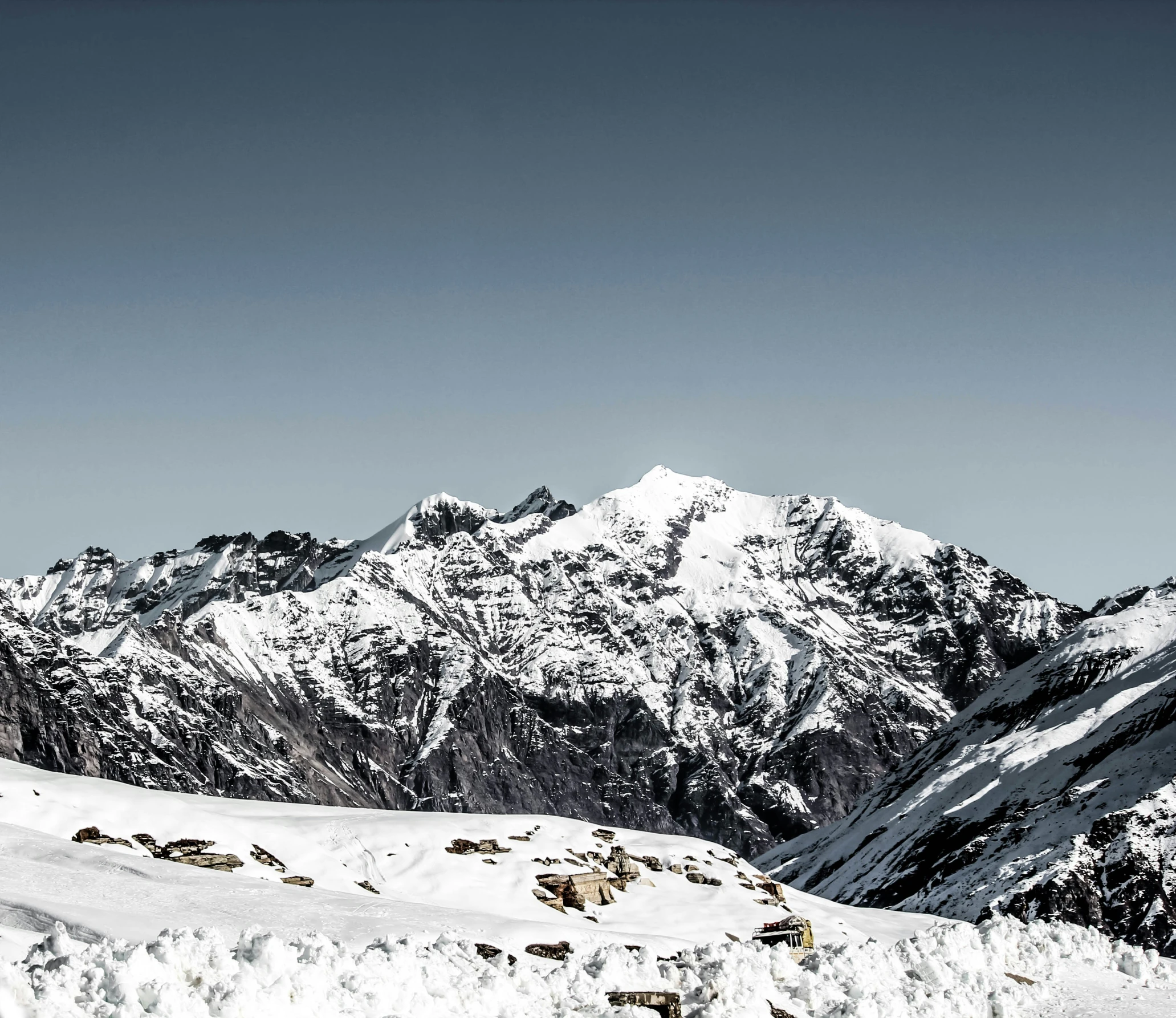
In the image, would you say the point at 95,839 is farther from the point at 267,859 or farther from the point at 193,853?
the point at 267,859

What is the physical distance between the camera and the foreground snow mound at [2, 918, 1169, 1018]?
22938 millimetres

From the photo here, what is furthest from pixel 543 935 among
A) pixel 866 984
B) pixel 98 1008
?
pixel 98 1008

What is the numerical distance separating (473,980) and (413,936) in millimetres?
3560

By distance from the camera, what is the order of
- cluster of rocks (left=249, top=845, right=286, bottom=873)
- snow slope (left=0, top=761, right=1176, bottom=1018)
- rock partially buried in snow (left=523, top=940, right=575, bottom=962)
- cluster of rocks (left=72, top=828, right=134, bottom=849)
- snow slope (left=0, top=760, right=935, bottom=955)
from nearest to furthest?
snow slope (left=0, top=761, right=1176, bottom=1018)
rock partially buried in snow (left=523, top=940, right=575, bottom=962)
snow slope (left=0, top=760, right=935, bottom=955)
cluster of rocks (left=72, top=828, right=134, bottom=849)
cluster of rocks (left=249, top=845, right=286, bottom=873)

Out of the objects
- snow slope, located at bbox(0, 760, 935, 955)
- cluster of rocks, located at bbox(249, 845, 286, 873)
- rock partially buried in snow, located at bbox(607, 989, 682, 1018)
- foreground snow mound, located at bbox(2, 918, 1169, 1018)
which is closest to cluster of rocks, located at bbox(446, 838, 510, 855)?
snow slope, located at bbox(0, 760, 935, 955)

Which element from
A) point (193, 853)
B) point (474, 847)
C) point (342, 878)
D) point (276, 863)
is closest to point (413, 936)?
point (342, 878)

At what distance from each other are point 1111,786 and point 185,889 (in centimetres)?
18052

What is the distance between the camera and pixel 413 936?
31.4 m

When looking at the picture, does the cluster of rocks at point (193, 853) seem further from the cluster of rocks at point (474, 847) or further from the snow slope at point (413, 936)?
the cluster of rocks at point (474, 847)

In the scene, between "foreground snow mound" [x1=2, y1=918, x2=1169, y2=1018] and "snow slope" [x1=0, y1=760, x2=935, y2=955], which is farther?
"snow slope" [x1=0, y1=760, x2=935, y2=955]

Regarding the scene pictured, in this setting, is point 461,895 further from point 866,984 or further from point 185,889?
point 866,984

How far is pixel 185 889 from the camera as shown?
39.9m

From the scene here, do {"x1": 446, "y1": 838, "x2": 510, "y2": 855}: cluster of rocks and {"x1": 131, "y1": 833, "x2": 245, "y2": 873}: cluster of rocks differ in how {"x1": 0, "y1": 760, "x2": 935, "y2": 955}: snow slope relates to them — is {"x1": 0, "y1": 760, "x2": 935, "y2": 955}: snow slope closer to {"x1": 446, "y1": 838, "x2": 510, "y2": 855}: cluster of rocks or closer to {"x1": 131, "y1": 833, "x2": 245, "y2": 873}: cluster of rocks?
{"x1": 446, "y1": 838, "x2": 510, "y2": 855}: cluster of rocks

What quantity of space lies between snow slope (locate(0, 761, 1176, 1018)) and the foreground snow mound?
0.18 feet
